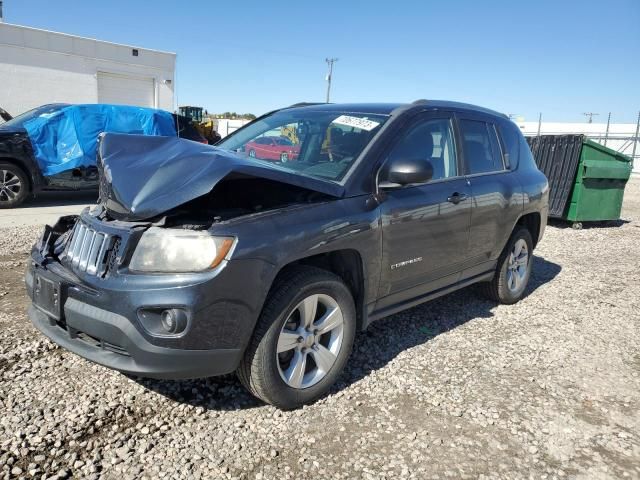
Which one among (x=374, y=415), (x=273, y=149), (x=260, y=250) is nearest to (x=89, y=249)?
(x=260, y=250)

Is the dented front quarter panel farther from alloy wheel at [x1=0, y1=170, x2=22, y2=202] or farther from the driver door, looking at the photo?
alloy wheel at [x1=0, y1=170, x2=22, y2=202]

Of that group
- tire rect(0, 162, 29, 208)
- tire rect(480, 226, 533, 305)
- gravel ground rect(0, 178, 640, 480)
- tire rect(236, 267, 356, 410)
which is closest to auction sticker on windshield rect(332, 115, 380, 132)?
tire rect(236, 267, 356, 410)

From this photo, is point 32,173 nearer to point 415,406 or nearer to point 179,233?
point 179,233

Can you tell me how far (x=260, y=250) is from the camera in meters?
2.50

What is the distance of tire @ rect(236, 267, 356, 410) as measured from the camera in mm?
2641

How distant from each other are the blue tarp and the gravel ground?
5443 millimetres

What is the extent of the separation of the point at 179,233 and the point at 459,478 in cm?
182

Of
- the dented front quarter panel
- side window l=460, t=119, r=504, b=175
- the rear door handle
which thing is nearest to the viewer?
the dented front quarter panel

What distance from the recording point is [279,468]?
2422mm

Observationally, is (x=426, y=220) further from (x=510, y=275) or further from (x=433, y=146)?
(x=510, y=275)

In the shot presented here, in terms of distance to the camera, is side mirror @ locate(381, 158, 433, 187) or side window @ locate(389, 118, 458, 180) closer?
side mirror @ locate(381, 158, 433, 187)

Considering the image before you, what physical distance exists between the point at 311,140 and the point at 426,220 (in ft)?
3.33

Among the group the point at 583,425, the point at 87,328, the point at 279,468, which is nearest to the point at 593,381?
the point at 583,425

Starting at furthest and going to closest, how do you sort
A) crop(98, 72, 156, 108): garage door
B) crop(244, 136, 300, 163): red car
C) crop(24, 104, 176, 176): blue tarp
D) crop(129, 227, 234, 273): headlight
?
crop(98, 72, 156, 108): garage door
crop(24, 104, 176, 176): blue tarp
crop(244, 136, 300, 163): red car
crop(129, 227, 234, 273): headlight
